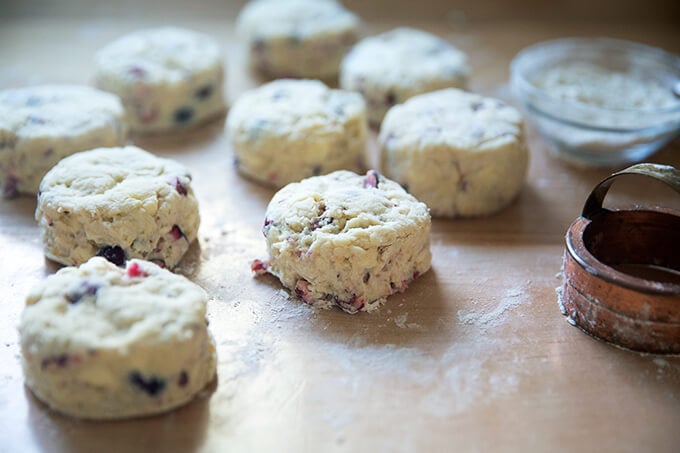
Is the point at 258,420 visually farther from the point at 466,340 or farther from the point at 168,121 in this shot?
the point at 168,121

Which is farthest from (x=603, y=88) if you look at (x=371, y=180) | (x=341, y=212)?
(x=341, y=212)

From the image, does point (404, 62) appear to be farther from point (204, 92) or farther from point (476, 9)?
point (476, 9)

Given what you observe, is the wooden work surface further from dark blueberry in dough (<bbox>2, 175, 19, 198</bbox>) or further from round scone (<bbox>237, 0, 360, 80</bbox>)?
round scone (<bbox>237, 0, 360, 80</bbox>)

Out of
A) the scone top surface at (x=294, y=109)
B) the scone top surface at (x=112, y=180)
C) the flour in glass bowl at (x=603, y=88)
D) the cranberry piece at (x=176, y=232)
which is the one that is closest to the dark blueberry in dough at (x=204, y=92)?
the scone top surface at (x=294, y=109)

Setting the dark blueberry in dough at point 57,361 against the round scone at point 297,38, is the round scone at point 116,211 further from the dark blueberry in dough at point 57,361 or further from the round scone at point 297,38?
the round scone at point 297,38

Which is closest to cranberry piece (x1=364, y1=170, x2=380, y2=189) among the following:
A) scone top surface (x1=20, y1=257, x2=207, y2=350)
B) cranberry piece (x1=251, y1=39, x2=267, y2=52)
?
scone top surface (x1=20, y1=257, x2=207, y2=350)

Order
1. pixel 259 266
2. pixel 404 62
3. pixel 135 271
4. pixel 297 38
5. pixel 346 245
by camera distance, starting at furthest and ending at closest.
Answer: pixel 297 38 → pixel 404 62 → pixel 259 266 → pixel 346 245 → pixel 135 271
